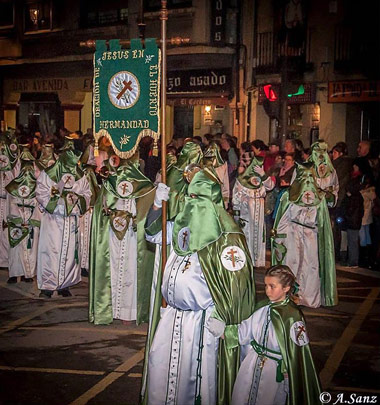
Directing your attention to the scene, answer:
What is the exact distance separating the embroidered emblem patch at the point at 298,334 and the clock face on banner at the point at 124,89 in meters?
2.66

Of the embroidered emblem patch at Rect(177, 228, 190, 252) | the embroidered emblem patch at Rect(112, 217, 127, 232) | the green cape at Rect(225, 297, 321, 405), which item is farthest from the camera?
the embroidered emblem patch at Rect(112, 217, 127, 232)

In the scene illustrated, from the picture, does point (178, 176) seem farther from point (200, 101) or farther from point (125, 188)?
point (200, 101)

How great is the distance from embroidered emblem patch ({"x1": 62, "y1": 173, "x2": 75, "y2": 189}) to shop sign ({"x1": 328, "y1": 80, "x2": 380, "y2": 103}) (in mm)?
11422

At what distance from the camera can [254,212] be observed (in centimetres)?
1327

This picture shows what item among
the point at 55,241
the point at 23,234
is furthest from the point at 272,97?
the point at 55,241

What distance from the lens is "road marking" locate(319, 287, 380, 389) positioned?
290 inches

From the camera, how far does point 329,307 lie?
1021cm

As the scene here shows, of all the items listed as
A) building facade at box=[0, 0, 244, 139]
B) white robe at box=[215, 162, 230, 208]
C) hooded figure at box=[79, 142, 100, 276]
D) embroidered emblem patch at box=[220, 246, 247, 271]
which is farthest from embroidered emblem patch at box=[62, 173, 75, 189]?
building facade at box=[0, 0, 244, 139]

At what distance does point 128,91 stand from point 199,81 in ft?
52.4

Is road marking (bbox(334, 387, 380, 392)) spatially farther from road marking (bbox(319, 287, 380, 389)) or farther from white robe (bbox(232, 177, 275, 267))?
white robe (bbox(232, 177, 275, 267))

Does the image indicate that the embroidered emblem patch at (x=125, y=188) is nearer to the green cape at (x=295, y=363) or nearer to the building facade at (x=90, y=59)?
the green cape at (x=295, y=363)

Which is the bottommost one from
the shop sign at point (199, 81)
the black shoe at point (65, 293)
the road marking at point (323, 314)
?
the road marking at point (323, 314)

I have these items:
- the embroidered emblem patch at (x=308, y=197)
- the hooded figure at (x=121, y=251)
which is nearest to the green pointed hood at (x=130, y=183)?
the hooded figure at (x=121, y=251)

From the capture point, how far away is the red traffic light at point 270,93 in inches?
813
